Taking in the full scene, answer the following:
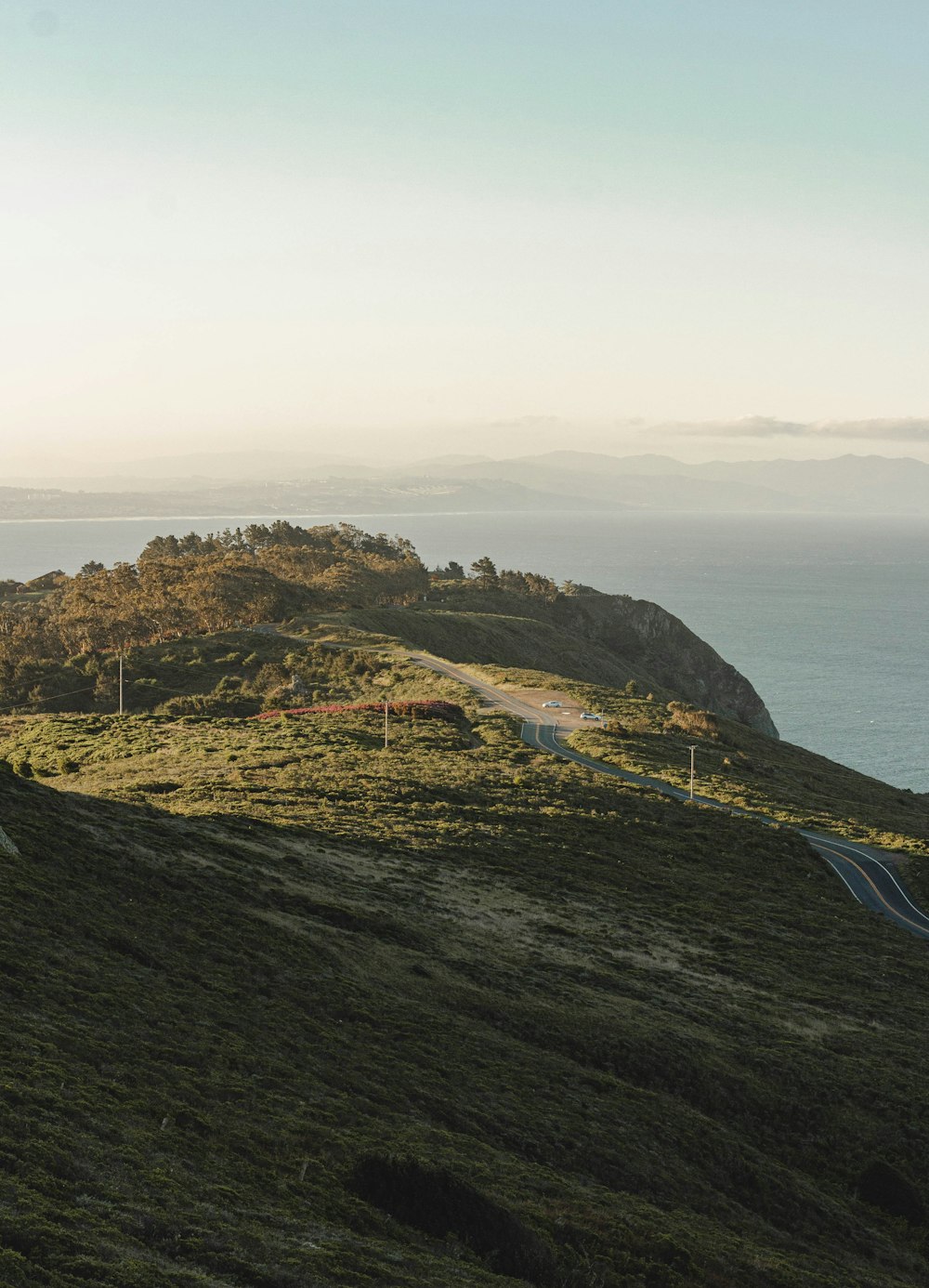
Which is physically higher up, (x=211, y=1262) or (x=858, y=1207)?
(x=211, y=1262)

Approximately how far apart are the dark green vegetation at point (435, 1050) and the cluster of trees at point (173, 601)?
1974 inches

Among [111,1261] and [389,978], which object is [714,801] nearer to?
[389,978]

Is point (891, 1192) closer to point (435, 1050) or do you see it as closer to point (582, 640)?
point (435, 1050)

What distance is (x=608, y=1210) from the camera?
587 inches

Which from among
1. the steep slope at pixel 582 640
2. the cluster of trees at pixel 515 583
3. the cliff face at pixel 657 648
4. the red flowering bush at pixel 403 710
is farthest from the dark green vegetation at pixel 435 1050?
the cluster of trees at pixel 515 583

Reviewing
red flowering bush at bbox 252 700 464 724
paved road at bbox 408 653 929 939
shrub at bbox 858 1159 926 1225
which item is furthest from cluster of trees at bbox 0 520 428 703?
shrub at bbox 858 1159 926 1225

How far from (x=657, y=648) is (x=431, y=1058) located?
134 meters

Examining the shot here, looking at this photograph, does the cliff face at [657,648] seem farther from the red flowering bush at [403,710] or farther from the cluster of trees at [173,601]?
the red flowering bush at [403,710]

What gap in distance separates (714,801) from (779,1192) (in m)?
37.0

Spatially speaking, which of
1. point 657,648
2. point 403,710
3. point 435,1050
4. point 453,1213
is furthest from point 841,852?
point 657,648

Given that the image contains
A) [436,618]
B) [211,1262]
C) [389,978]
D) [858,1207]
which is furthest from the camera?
[436,618]

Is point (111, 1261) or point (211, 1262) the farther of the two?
point (211, 1262)

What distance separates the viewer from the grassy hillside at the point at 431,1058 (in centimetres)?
1151

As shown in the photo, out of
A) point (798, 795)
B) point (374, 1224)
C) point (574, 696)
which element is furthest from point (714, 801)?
point (374, 1224)
